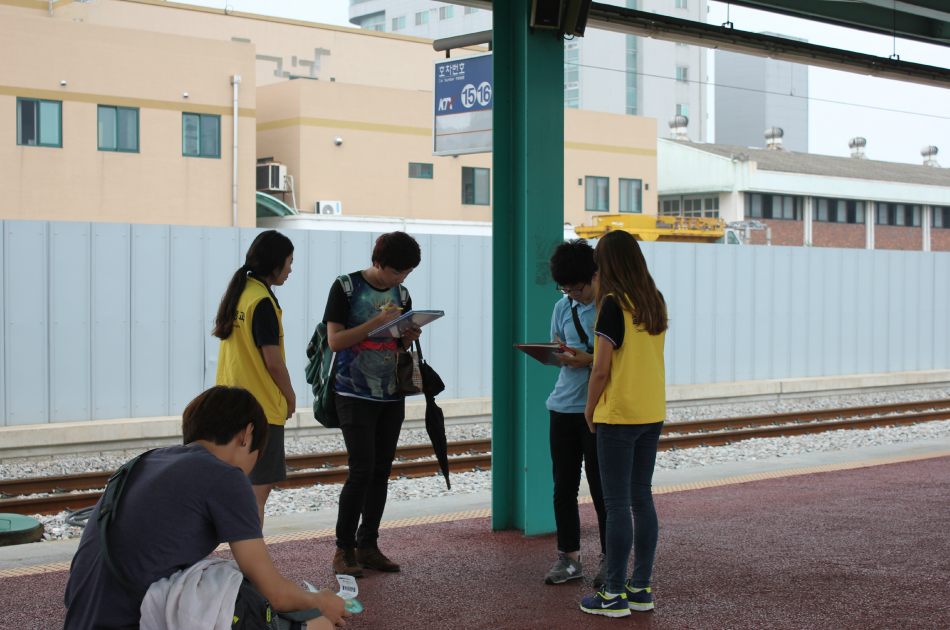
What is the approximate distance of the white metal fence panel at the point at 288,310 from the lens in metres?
9.85

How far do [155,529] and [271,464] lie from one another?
6.21 ft

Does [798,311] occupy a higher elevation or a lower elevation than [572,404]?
higher

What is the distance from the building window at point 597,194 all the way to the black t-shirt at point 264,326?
32.0 meters

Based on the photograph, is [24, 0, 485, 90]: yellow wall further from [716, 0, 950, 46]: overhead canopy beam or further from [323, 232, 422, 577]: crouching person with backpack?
[323, 232, 422, 577]: crouching person with backpack

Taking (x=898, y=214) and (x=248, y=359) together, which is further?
(x=898, y=214)

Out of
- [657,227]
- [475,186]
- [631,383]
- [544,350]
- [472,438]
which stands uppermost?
[475,186]

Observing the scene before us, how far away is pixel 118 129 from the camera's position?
2577cm

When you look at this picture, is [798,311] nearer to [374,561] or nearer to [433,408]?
[433,408]

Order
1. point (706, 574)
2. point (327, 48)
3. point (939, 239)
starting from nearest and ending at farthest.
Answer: point (706, 574), point (327, 48), point (939, 239)

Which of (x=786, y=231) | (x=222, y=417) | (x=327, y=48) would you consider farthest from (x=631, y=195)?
(x=222, y=417)

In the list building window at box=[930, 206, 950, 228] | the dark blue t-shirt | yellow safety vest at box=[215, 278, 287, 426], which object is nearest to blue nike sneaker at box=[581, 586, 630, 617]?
yellow safety vest at box=[215, 278, 287, 426]

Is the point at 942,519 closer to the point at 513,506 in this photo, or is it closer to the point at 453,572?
the point at 513,506

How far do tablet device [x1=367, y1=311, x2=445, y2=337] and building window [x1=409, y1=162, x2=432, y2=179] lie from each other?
27774mm

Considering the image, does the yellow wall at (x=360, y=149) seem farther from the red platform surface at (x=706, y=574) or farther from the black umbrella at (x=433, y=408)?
the black umbrella at (x=433, y=408)
